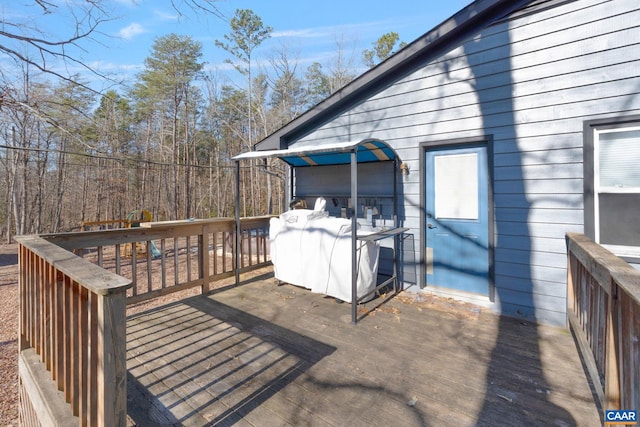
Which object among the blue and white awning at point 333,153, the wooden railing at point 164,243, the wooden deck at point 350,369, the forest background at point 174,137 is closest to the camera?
the wooden deck at point 350,369

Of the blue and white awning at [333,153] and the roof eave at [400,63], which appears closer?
the blue and white awning at [333,153]

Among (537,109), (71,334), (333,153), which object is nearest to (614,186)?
(537,109)

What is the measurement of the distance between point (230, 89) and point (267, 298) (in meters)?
14.3

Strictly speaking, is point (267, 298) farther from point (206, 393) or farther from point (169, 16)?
point (169, 16)

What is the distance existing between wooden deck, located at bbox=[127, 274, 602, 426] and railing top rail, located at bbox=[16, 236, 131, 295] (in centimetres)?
99

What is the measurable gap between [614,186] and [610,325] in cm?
194

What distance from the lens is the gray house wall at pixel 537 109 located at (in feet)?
9.35

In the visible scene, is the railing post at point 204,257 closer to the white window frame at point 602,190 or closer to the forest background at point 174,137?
the white window frame at point 602,190

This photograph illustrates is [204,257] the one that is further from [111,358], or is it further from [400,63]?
[400,63]

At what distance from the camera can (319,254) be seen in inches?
146

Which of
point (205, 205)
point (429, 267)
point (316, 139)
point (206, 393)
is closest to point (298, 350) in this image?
point (206, 393)

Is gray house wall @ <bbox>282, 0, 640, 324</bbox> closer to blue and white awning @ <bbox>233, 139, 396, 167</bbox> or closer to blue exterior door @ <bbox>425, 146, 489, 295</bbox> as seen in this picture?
blue exterior door @ <bbox>425, 146, 489, 295</bbox>

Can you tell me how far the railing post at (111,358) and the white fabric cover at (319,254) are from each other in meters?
2.38

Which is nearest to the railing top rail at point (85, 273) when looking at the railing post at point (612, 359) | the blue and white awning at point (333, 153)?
the blue and white awning at point (333, 153)
